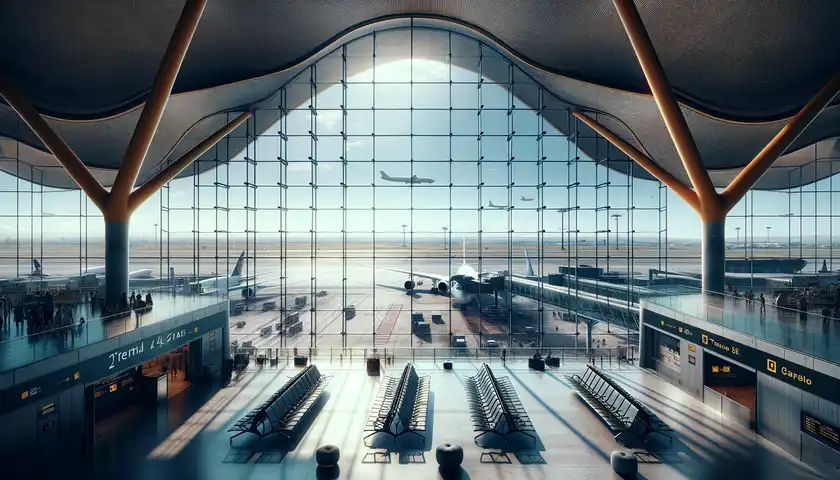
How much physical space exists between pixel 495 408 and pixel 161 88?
13.3 metres

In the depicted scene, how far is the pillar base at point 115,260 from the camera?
41.7 ft

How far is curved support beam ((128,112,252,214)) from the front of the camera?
1318 cm

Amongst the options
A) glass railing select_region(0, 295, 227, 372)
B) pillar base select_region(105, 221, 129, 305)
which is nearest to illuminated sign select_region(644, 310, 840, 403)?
glass railing select_region(0, 295, 227, 372)

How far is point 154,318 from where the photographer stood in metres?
11.3

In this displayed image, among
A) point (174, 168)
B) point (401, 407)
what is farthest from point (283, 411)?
point (174, 168)

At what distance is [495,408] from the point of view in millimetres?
9930

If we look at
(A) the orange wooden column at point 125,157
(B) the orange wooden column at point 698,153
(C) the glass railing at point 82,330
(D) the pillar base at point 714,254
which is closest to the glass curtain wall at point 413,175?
(D) the pillar base at point 714,254

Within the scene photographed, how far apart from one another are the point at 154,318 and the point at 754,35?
2096 centimetres

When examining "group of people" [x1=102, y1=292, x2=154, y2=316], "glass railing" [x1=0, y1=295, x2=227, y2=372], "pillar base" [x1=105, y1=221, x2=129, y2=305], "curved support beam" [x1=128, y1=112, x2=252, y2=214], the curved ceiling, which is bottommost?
"glass railing" [x1=0, y1=295, x2=227, y2=372]

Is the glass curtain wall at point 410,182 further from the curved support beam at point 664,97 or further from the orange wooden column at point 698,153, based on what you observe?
the curved support beam at point 664,97

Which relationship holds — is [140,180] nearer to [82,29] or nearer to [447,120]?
[82,29]

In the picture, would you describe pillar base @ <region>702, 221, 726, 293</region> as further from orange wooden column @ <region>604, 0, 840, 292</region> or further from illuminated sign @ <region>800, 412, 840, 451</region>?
illuminated sign @ <region>800, 412, 840, 451</region>

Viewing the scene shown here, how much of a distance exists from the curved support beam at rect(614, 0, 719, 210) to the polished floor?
7.05 metres

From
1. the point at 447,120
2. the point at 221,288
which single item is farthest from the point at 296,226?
the point at 221,288
